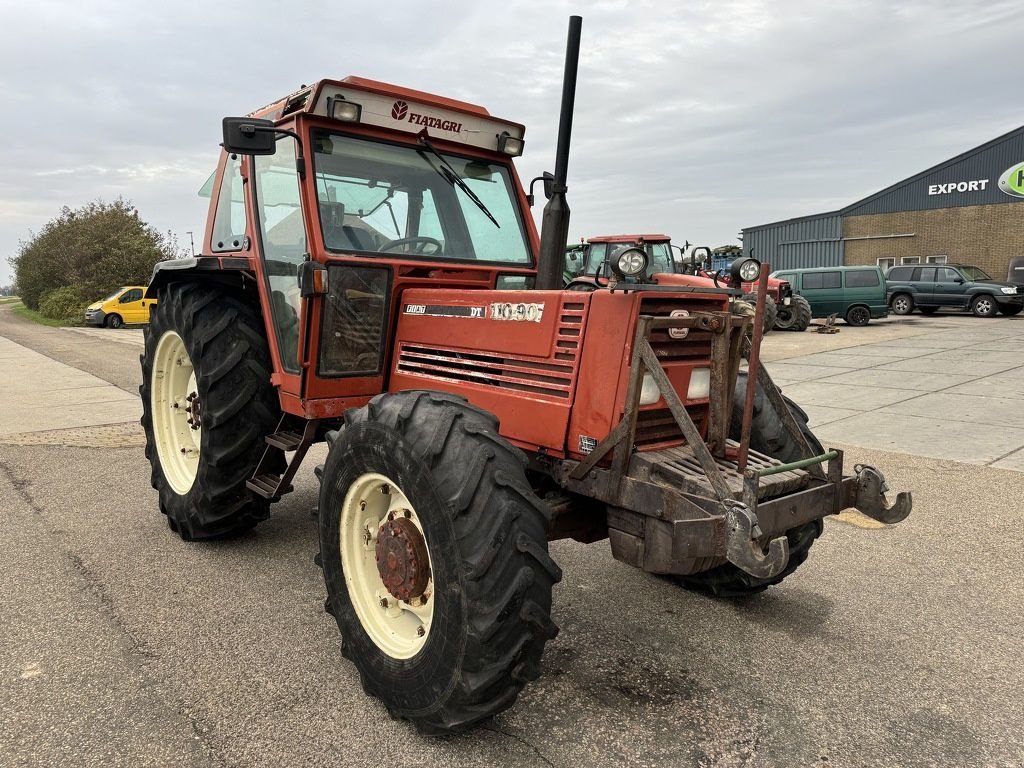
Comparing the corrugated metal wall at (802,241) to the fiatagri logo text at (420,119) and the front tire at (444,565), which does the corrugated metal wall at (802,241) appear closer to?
the fiatagri logo text at (420,119)

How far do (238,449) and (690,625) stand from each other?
2532 millimetres

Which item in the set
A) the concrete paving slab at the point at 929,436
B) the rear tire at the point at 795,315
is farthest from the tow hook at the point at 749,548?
the rear tire at the point at 795,315

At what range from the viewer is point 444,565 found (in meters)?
2.48

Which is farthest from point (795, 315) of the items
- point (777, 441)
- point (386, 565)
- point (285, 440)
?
point (386, 565)

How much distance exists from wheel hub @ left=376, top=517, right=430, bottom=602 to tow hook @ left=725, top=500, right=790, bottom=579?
1064 millimetres

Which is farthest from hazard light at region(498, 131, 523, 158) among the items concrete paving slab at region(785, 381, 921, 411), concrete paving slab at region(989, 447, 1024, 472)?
concrete paving slab at region(785, 381, 921, 411)

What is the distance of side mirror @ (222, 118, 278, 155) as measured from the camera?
326cm

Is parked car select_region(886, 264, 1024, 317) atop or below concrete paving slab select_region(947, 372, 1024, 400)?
atop

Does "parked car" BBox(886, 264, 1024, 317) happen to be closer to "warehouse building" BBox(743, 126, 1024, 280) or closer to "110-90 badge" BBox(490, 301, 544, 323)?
"warehouse building" BBox(743, 126, 1024, 280)

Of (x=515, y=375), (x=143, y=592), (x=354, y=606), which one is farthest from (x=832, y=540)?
(x=143, y=592)

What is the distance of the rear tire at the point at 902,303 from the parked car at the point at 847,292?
3.89 m

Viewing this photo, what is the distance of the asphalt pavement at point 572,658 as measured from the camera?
257 cm

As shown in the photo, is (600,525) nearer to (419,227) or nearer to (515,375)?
(515,375)

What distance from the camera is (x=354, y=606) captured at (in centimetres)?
295
